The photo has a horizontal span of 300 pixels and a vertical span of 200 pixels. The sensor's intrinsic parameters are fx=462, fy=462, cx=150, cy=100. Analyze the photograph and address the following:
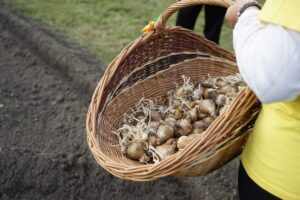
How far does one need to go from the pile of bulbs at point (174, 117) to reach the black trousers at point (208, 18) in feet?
3.84

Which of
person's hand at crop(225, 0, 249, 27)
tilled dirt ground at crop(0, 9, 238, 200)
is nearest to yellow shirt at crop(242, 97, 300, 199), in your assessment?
person's hand at crop(225, 0, 249, 27)

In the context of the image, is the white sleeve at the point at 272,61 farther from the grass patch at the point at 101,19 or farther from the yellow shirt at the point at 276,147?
the grass patch at the point at 101,19

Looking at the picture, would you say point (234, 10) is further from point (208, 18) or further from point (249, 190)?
point (208, 18)

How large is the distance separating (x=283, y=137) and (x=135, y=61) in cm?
67

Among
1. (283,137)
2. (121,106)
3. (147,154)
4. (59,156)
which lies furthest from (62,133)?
(283,137)

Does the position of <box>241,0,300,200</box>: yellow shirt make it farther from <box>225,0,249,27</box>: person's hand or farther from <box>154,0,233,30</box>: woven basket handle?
<box>154,0,233,30</box>: woven basket handle

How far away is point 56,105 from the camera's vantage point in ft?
8.26

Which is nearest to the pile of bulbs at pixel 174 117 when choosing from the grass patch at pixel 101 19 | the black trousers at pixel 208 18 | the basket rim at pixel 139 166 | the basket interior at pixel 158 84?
the basket interior at pixel 158 84

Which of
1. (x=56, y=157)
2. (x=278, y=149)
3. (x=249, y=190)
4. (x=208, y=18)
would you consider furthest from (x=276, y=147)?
(x=208, y=18)

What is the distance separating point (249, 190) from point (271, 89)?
35cm

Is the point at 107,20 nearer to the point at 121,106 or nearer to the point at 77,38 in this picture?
the point at 77,38

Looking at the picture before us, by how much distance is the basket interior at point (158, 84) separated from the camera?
1396 millimetres

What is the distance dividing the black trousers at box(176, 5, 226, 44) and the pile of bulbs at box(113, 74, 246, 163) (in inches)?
46.1

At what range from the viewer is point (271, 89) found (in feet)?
2.68
